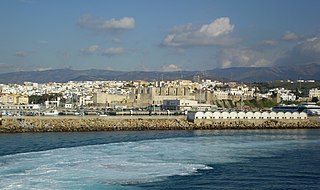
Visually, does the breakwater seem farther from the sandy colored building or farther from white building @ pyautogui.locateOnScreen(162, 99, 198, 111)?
the sandy colored building

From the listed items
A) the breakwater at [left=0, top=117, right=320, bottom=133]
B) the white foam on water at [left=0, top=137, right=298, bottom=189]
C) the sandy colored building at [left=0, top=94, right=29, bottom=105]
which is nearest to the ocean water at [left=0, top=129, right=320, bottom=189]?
the white foam on water at [left=0, top=137, right=298, bottom=189]

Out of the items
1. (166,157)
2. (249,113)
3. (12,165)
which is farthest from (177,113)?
(12,165)

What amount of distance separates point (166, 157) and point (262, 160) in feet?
9.88

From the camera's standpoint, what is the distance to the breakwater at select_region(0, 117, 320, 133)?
2883cm

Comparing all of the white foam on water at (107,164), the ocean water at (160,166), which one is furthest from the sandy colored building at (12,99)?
the white foam on water at (107,164)

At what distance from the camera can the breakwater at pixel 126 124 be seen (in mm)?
28833

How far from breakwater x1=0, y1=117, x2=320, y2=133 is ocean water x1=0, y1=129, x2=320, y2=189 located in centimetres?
988

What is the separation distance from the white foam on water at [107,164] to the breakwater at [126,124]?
36.0ft

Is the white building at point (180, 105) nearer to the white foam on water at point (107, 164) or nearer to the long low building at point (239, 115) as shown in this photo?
the long low building at point (239, 115)

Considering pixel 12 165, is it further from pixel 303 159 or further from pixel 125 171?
pixel 303 159

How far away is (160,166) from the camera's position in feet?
43.4

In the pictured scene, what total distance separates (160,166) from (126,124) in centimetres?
1809

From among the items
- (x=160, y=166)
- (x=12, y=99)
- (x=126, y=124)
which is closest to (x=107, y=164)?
(x=160, y=166)

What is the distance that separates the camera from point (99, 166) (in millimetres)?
13008
